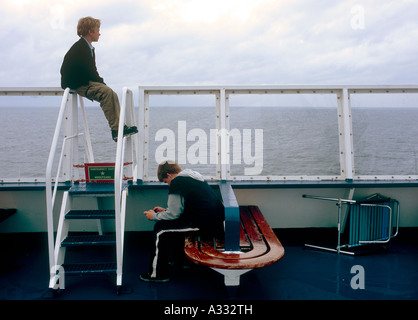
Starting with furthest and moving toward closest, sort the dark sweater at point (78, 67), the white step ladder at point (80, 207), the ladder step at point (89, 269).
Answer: the dark sweater at point (78, 67) → the ladder step at point (89, 269) → the white step ladder at point (80, 207)

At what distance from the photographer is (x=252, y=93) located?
15.7 ft

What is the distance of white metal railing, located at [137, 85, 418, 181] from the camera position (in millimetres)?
4703

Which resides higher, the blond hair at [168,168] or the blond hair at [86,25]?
the blond hair at [86,25]

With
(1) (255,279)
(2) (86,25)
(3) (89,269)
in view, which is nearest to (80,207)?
Answer: (3) (89,269)

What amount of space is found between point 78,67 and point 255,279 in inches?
116

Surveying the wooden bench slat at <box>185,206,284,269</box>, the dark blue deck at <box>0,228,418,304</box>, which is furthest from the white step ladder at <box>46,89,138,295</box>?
the wooden bench slat at <box>185,206,284,269</box>

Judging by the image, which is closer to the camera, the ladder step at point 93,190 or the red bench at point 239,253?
the red bench at point 239,253

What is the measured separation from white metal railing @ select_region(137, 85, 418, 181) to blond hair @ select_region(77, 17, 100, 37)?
0.98 meters

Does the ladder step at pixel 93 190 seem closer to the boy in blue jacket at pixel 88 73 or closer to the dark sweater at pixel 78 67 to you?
the boy in blue jacket at pixel 88 73

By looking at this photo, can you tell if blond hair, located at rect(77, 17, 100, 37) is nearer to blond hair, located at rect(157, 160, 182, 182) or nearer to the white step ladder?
the white step ladder

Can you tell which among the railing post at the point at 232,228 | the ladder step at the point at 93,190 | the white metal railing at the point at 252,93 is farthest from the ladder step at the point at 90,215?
the railing post at the point at 232,228

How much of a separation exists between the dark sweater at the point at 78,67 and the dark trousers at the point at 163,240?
1851mm

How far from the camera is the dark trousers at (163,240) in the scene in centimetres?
344

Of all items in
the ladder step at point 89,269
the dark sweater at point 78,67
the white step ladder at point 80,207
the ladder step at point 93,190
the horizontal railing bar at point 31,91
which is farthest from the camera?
the horizontal railing bar at point 31,91
